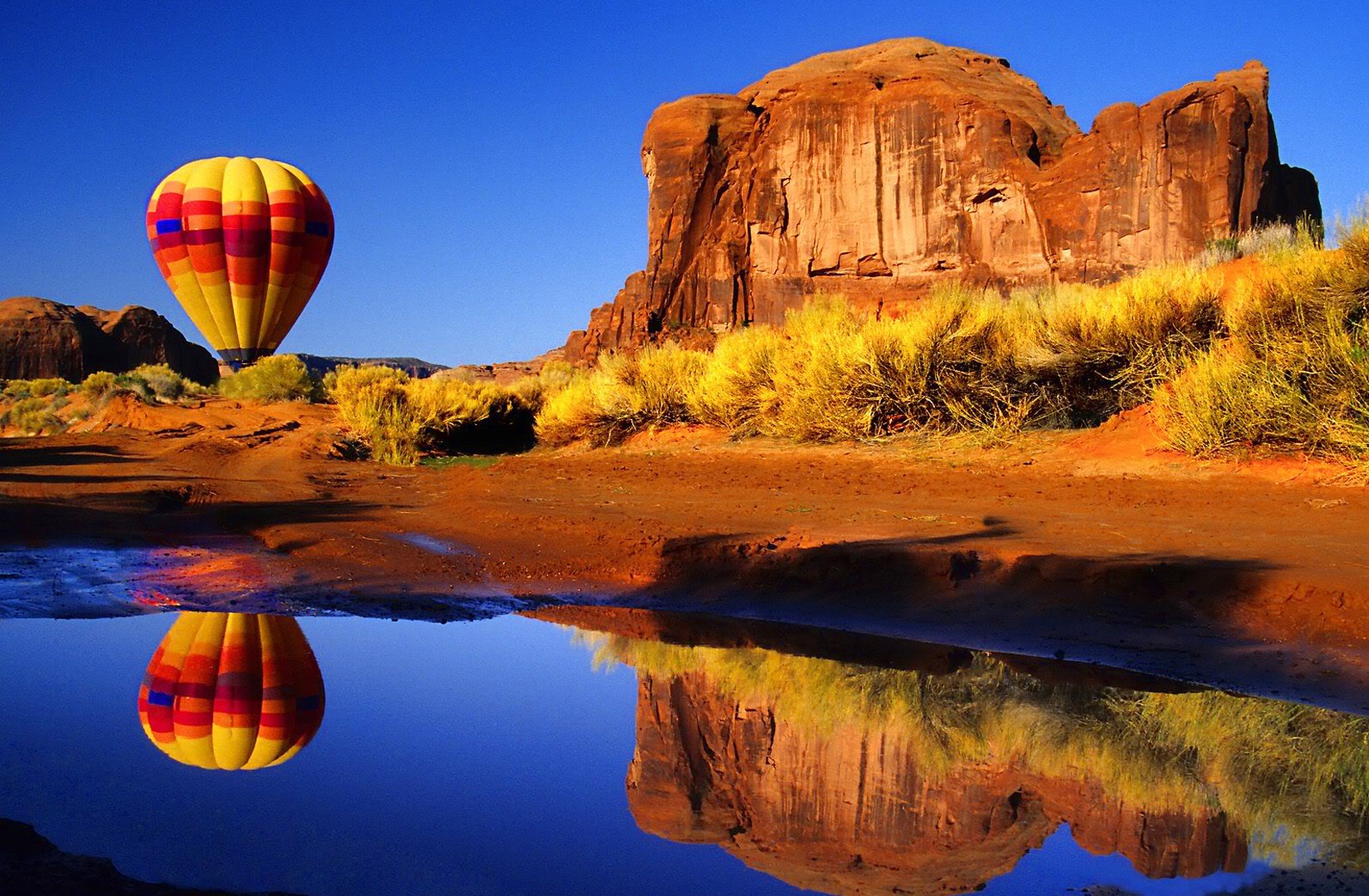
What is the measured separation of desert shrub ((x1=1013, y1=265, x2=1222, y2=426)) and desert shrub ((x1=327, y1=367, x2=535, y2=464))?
11956mm

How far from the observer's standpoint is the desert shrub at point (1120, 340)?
1664cm

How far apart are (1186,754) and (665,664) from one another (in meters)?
2.87

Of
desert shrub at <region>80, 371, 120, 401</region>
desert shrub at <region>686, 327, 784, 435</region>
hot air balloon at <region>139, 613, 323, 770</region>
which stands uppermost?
desert shrub at <region>80, 371, 120, 401</region>

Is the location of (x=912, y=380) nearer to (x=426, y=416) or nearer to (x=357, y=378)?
(x=426, y=416)

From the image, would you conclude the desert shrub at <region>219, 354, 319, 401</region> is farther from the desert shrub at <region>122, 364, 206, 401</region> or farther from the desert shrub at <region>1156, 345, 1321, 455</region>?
the desert shrub at <region>1156, 345, 1321, 455</region>

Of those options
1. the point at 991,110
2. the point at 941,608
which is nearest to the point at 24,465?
the point at 941,608

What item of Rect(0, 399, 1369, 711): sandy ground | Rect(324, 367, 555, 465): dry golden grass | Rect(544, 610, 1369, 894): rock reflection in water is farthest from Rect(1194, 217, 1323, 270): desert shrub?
Rect(324, 367, 555, 465): dry golden grass

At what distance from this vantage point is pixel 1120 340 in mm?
16953

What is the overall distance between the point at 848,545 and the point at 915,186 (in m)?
48.6

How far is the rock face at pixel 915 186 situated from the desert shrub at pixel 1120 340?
30.1 m

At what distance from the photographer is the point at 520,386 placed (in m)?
33.5

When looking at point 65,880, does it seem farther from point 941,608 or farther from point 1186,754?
point 941,608

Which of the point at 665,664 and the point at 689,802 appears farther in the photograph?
the point at 665,664

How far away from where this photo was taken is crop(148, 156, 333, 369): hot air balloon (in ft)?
102
